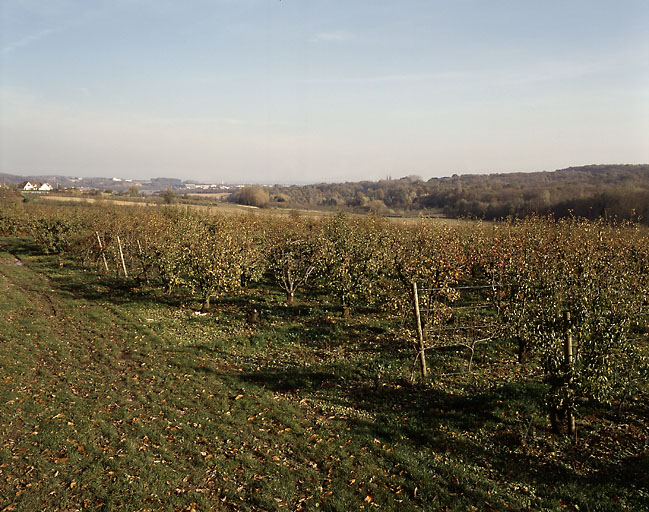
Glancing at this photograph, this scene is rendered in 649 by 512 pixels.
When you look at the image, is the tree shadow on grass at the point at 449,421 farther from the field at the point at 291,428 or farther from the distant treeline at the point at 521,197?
the distant treeline at the point at 521,197

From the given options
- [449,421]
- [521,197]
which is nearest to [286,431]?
[449,421]

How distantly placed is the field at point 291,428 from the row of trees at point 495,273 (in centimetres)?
139

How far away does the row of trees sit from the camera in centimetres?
931

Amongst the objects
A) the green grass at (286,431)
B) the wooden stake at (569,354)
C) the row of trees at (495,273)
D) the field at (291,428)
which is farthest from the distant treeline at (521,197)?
the green grass at (286,431)

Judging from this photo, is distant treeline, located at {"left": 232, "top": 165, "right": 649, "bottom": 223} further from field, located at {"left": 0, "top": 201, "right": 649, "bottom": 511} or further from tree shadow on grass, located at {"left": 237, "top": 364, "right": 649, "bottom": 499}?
tree shadow on grass, located at {"left": 237, "top": 364, "right": 649, "bottom": 499}

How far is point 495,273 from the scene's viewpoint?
58.2ft

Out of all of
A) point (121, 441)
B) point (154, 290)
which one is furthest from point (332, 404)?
point (154, 290)

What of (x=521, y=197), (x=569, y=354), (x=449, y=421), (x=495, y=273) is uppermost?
(x=521, y=197)

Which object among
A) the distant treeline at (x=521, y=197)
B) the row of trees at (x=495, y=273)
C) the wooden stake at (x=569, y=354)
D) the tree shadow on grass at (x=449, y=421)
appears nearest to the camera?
the tree shadow on grass at (x=449, y=421)

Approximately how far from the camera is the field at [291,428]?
7.66 meters

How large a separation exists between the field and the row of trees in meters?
1.39

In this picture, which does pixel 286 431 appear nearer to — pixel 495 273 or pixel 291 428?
pixel 291 428

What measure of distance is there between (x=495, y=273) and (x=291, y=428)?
12.7 m

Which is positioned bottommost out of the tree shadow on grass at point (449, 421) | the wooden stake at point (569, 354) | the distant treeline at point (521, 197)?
the tree shadow on grass at point (449, 421)
